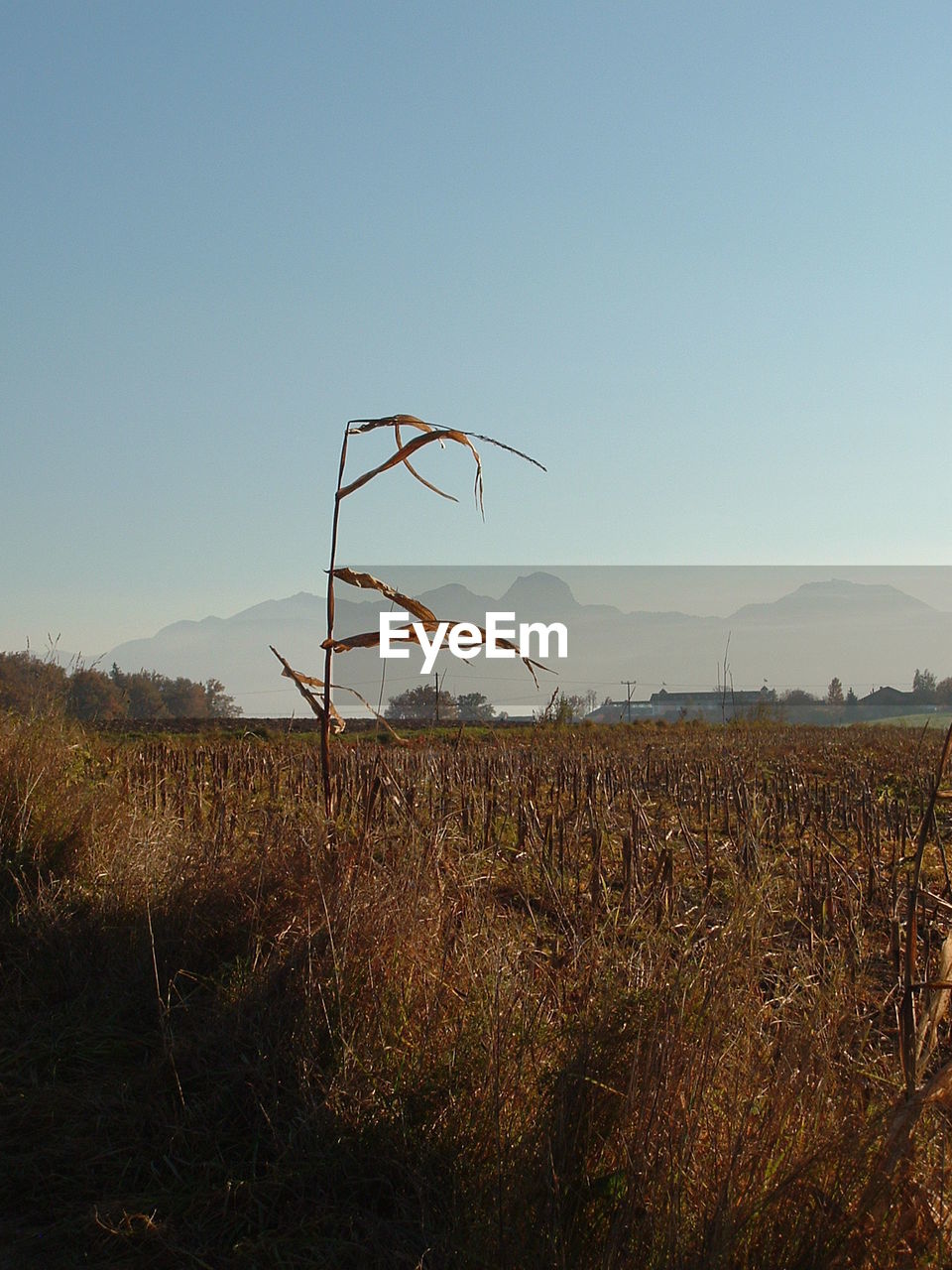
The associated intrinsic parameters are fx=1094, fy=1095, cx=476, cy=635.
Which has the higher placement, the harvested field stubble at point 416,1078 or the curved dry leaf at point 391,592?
the curved dry leaf at point 391,592

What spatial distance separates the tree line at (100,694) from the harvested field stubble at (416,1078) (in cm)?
435

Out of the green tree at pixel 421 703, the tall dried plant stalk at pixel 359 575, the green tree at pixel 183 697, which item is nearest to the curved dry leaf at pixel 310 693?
the tall dried plant stalk at pixel 359 575

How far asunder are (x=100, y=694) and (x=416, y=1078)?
34.0m

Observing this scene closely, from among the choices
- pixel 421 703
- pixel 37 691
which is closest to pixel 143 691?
pixel 421 703

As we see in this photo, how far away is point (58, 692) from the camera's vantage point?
990 cm

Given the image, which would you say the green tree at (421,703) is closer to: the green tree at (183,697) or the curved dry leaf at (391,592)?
the green tree at (183,697)

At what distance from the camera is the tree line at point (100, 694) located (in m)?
9.96

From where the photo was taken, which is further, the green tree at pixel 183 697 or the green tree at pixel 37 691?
the green tree at pixel 183 697

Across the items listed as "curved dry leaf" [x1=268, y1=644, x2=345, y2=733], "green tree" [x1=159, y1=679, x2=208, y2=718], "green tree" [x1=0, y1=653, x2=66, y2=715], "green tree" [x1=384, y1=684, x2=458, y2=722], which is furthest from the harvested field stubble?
"green tree" [x1=159, y1=679, x2=208, y2=718]

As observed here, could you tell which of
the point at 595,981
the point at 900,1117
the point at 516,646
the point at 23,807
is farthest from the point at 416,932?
the point at 23,807

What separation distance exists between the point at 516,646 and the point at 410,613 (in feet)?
1.95

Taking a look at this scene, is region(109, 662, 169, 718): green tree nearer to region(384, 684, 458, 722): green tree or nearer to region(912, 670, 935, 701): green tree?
region(384, 684, 458, 722): green tree

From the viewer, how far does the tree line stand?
392 inches

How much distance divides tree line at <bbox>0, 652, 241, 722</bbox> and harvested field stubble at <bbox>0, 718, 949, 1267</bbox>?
4354 millimetres
